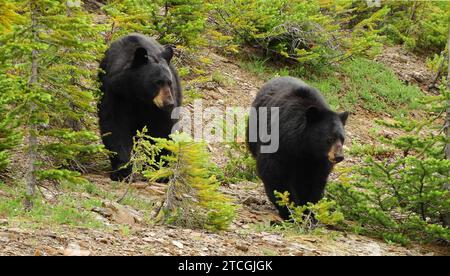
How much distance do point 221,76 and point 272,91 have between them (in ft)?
15.3

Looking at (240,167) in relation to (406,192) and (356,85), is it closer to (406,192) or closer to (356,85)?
(406,192)

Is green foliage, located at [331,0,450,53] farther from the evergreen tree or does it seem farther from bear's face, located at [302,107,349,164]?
the evergreen tree

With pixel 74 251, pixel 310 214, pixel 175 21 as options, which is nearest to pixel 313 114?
pixel 310 214

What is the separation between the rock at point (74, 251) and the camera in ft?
18.5

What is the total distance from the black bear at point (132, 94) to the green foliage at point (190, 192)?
2114 mm

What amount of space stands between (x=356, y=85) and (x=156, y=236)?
10674 mm

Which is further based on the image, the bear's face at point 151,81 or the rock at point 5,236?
the bear's face at point 151,81

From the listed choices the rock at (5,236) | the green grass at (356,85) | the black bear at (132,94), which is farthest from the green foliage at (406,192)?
the green grass at (356,85)

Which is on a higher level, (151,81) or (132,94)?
(151,81)

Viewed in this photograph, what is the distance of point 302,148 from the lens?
29.3 feet

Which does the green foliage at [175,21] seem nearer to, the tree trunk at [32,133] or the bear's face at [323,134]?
the bear's face at [323,134]

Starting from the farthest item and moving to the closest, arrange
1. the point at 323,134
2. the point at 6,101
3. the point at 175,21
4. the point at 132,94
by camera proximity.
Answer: the point at 175,21 → the point at 132,94 → the point at 323,134 → the point at 6,101

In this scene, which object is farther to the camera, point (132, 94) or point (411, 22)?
point (411, 22)

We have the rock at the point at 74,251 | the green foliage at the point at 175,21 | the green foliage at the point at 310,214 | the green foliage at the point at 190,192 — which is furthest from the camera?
the green foliage at the point at 175,21
